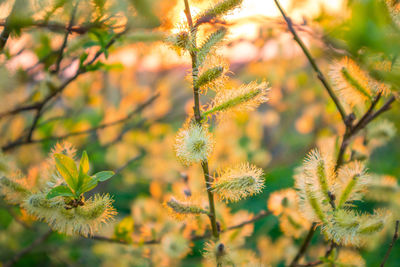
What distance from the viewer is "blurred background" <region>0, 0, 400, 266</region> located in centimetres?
68

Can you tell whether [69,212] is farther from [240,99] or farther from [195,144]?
[240,99]

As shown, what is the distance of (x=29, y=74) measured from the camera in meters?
1.20

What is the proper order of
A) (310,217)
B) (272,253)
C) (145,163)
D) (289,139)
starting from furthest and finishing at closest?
(289,139)
(145,163)
(272,253)
(310,217)

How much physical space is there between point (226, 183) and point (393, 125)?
2.59ft

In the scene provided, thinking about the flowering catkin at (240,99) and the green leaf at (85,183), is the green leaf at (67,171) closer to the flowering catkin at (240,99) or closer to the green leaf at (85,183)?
the green leaf at (85,183)

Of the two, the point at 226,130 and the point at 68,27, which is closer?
the point at 68,27

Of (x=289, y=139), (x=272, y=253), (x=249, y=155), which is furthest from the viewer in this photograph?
(x=289, y=139)

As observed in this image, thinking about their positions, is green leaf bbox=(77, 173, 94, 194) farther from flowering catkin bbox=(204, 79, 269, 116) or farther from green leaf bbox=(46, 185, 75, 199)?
flowering catkin bbox=(204, 79, 269, 116)

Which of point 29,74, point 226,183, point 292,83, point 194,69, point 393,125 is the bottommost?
point 292,83

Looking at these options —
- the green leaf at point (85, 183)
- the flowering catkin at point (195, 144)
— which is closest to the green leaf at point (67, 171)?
the green leaf at point (85, 183)

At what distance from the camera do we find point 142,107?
117 cm

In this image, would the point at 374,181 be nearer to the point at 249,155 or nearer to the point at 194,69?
the point at 194,69

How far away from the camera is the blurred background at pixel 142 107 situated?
0.68 m

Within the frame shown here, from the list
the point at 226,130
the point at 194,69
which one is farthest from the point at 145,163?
the point at 194,69
